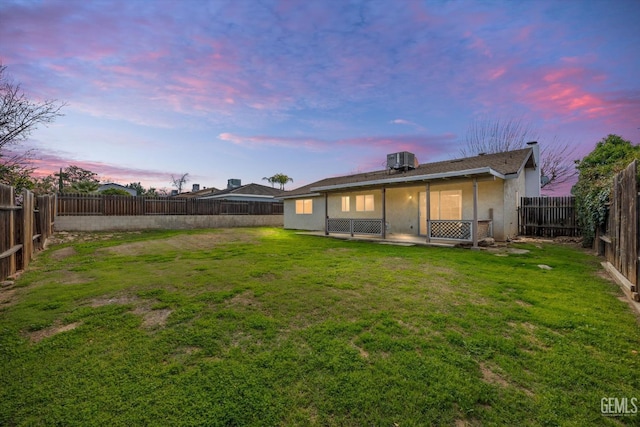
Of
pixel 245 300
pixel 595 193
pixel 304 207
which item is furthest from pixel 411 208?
pixel 245 300

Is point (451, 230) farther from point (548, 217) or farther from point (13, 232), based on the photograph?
point (13, 232)

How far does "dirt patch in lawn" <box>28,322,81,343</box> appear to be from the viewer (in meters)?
3.16

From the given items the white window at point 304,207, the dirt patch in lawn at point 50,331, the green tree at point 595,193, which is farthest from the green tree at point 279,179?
the dirt patch in lawn at point 50,331

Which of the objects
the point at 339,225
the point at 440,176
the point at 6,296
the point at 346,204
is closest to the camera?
the point at 6,296

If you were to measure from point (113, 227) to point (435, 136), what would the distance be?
2573 cm

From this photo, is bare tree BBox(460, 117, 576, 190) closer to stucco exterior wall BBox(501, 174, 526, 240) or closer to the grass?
stucco exterior wall BBox(501, 174, 526, 240)

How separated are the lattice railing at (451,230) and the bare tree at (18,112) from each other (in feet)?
47.1

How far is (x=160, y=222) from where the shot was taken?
17.2 metres

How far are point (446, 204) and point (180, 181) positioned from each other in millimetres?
51672

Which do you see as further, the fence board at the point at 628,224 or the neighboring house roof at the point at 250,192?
the neighboring house roof at the point at 250,192

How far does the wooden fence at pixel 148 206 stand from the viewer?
1441cm

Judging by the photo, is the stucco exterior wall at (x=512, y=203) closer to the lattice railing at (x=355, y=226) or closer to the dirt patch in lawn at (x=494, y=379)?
the lattice railing at (x=355, y=226)

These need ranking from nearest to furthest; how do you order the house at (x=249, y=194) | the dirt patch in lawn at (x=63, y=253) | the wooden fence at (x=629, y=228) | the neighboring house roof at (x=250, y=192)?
the wooden fence at (x=629, y=228) → the dirt patch in lawn at (x=63, y=253) → the house at (x=249, y=194) → the neighboring house roof at (x=250, y=192)

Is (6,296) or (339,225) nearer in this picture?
(6,296)
